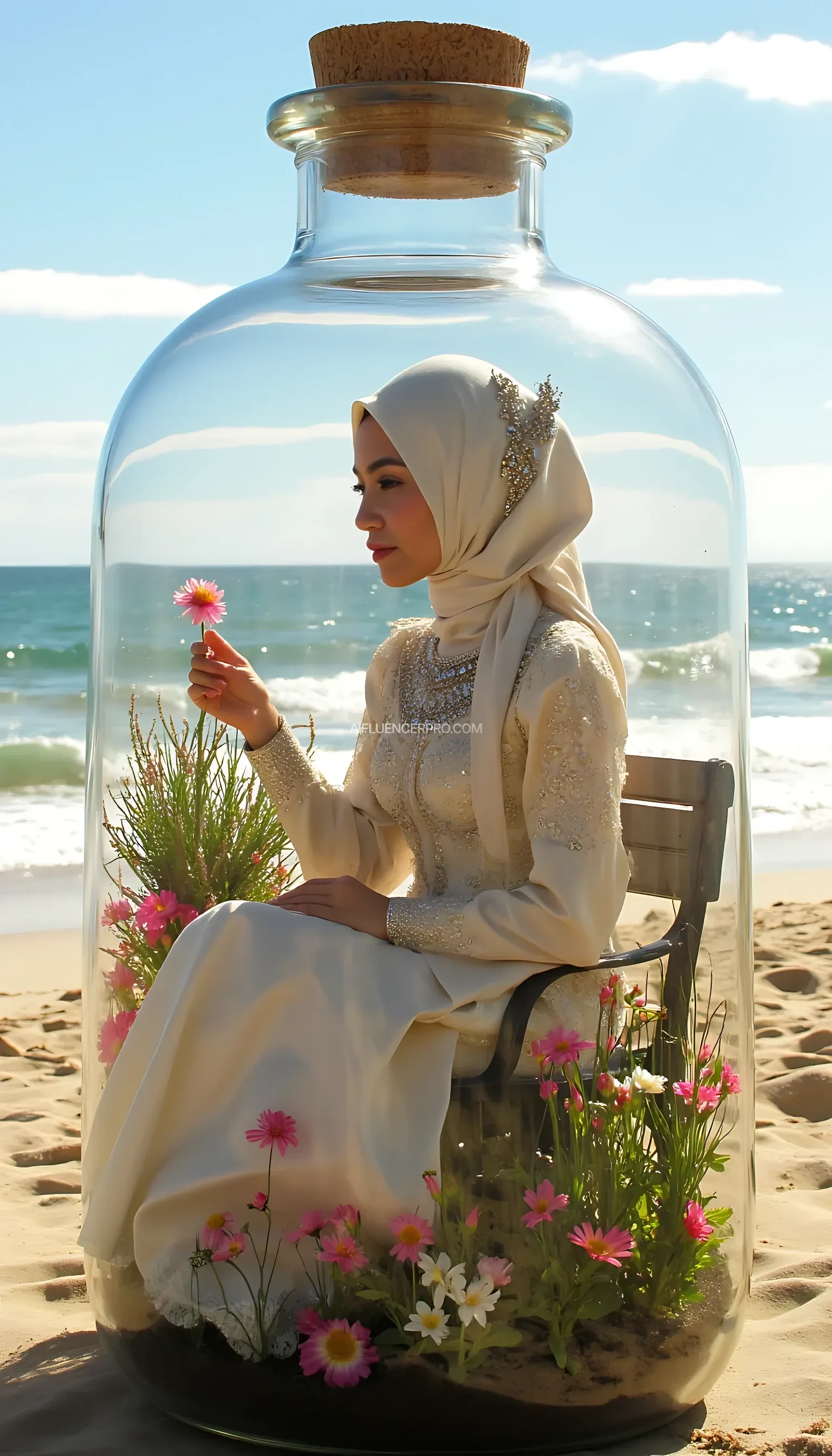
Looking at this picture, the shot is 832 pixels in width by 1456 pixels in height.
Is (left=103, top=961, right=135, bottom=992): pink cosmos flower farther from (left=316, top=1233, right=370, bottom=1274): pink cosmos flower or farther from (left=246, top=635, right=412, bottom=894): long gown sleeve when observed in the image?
(left=316, top=1233, right=370, bottom=1274): pink cosmos flower

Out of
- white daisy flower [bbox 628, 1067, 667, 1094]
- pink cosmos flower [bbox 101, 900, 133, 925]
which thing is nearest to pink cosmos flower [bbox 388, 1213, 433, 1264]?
white daisy flower [bbox 628, 1067, 667, 1094]

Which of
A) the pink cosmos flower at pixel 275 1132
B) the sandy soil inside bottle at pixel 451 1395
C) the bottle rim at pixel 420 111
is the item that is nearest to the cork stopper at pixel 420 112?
the bottle rim at pixel 420 111

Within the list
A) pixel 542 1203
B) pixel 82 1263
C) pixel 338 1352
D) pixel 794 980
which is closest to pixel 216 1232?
pixel 338 1352

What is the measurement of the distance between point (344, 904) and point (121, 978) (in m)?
0.64

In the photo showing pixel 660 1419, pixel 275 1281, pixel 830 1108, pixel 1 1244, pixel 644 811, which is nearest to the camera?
pixel 275 1281

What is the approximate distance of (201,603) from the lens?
2859 millimetres

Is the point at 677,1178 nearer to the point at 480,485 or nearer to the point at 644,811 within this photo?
the point at 644,811

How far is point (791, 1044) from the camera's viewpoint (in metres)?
4.87

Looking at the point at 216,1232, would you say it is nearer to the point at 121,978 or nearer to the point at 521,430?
the point at 121,978

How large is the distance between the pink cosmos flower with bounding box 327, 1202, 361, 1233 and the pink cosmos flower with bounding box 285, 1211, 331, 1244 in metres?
0.02

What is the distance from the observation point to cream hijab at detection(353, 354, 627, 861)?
2686mm

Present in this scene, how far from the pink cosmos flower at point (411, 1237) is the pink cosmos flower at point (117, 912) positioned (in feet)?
2.97

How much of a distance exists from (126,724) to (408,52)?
4.39 ft

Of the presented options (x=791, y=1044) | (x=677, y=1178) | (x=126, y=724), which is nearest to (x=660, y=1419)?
(x=677, y=1178)
